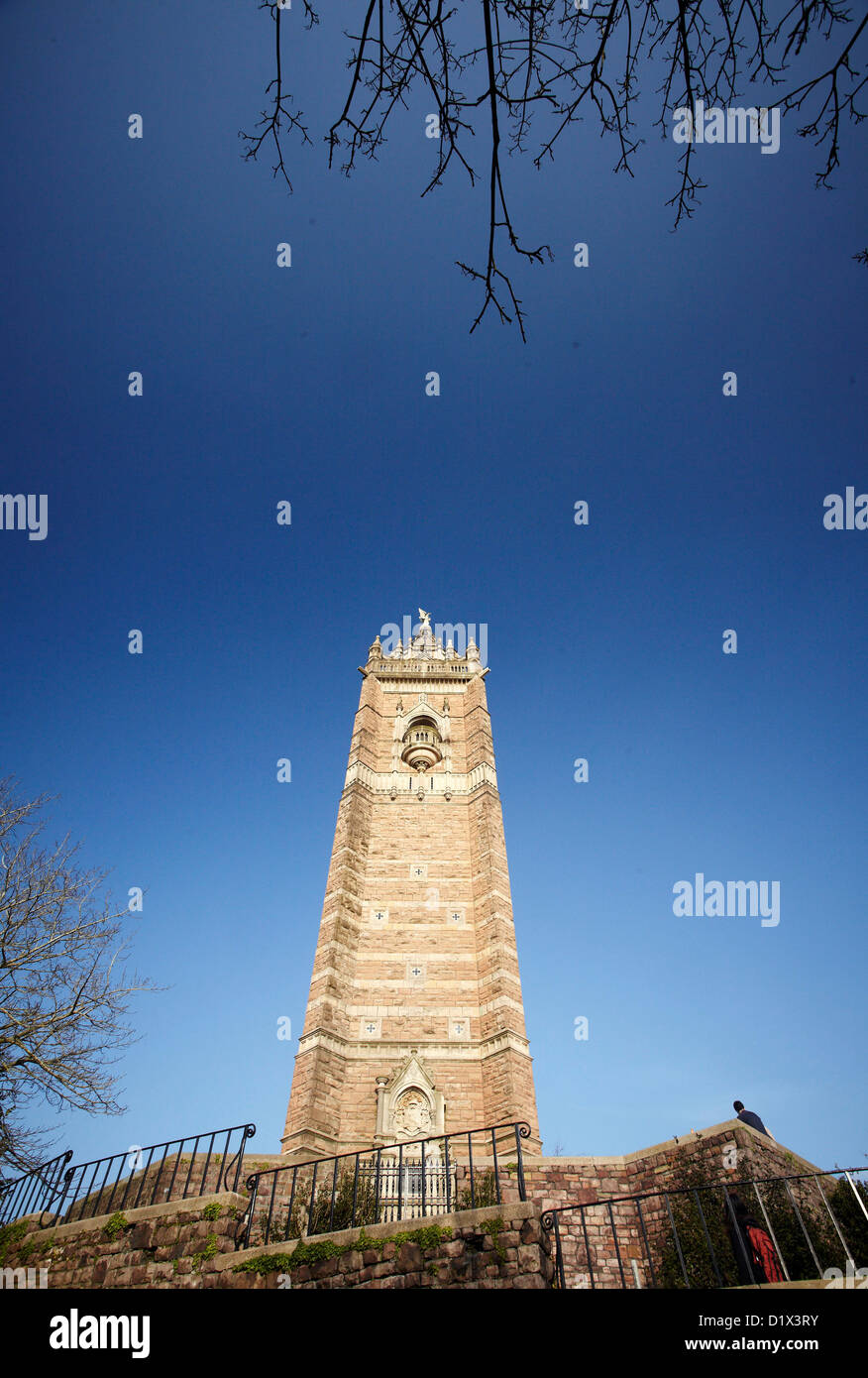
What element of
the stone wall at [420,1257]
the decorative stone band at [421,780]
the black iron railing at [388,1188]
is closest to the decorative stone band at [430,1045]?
the black iron railing at [388,1188]

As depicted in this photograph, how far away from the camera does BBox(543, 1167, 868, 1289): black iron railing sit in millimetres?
7980

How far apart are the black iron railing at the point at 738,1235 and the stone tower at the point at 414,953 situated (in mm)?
4292

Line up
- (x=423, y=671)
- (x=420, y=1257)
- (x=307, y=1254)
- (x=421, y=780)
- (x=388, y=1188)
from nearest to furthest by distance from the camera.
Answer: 1. (x=420, y=1257)
2. (x=307, y=1254)
3. (x=388, y=1188)
4. (x=421, y=780)
5. (x=423, y=671)

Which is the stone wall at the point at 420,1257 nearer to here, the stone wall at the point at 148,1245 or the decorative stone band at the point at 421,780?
the stone wall at the point at 148,1245

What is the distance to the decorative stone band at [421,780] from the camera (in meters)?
26.4

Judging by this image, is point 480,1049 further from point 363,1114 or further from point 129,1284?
point 129,1284

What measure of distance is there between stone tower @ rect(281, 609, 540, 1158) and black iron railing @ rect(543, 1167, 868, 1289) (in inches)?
169

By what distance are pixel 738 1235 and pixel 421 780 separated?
20168mm

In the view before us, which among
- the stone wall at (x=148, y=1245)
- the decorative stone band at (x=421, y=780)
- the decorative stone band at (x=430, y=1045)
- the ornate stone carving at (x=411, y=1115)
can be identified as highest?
the decorative stone band at (x=421, y=780)

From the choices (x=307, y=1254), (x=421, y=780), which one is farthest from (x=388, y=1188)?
(x=421, y=780)

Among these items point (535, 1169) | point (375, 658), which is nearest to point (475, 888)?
point (535, 1169)

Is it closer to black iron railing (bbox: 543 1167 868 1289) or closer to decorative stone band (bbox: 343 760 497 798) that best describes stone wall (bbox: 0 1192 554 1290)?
black iron railing (bbox: 543 1167 868 1289)

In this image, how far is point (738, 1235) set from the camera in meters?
7.53

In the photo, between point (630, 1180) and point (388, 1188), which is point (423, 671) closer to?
point (388, 1188)
